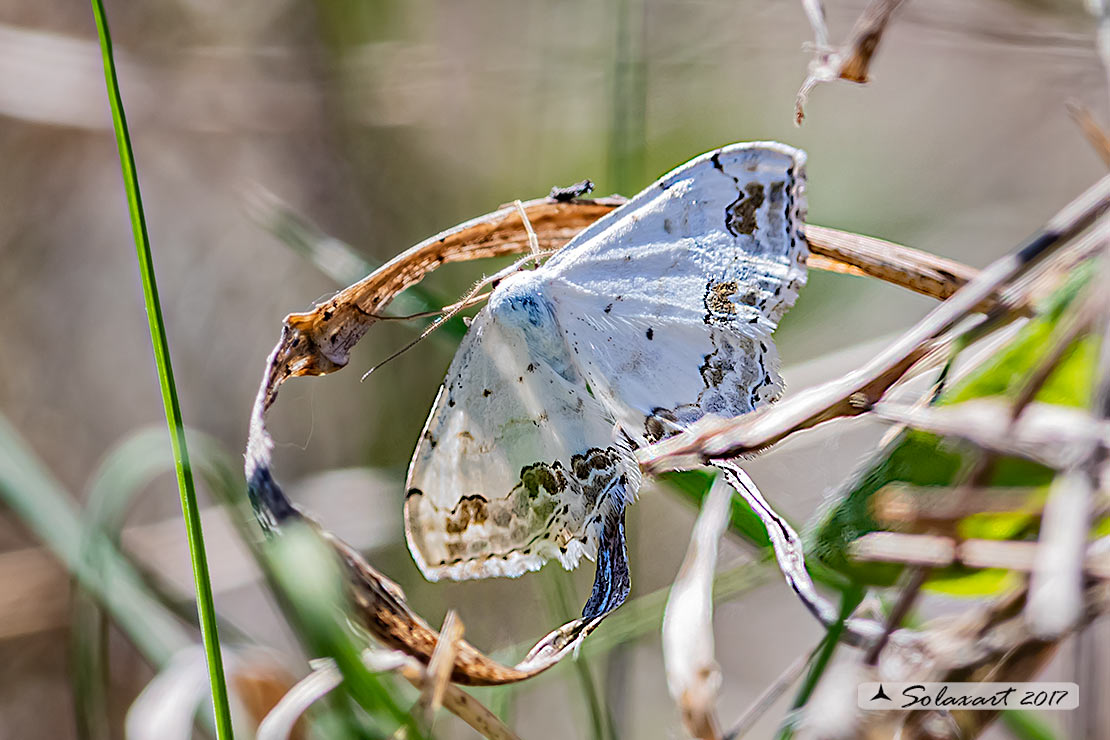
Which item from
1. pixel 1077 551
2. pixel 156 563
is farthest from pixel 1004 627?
pixel 156 563

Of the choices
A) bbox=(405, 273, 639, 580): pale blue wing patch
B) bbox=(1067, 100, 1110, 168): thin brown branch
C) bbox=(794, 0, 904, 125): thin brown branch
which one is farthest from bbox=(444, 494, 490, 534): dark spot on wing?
bbox=(1067, 100, 1110, 168): thin brown branch

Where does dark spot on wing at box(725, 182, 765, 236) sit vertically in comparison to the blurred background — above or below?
below

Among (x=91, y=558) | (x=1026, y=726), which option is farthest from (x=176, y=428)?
(x=1026, y=726)

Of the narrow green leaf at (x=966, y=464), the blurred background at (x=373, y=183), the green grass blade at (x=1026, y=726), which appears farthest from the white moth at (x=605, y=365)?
the blurred background at (x=373, y=183)

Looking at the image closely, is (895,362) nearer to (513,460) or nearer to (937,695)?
(937,695)

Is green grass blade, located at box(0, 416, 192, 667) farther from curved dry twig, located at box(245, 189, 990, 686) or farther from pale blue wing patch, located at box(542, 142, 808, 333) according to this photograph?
pale blue wing patch, located at box(542, 142, 808, 333)

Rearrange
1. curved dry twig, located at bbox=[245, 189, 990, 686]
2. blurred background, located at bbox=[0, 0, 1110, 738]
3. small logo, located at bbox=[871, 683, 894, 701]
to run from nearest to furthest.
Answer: small logo, located at bbox=[871, 683, 894, 701]
curved dry twig, located at bbox=[245, 189, 990, 686]
blurred background, located at bbox=[0, 0, 1110, 738]
